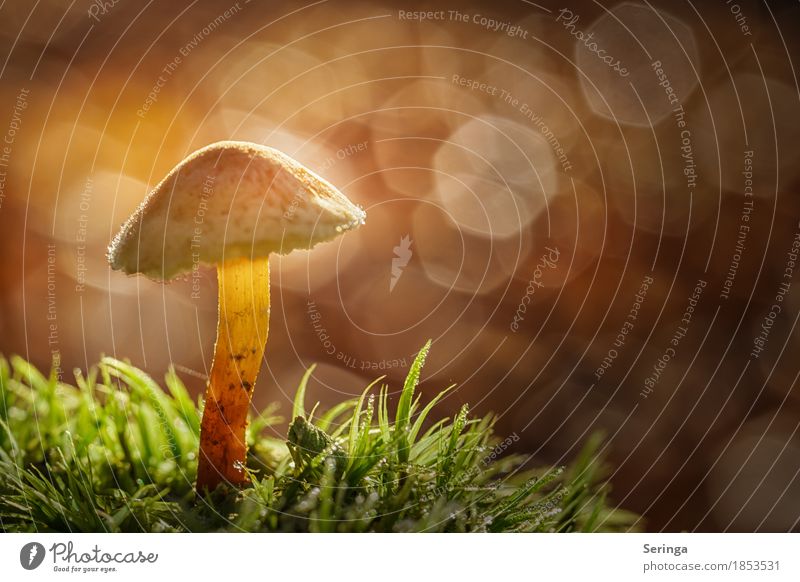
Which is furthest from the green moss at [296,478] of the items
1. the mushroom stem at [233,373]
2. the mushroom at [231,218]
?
the mushroom at [231,218]

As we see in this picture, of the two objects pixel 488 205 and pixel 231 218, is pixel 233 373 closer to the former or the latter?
pixel 231 218

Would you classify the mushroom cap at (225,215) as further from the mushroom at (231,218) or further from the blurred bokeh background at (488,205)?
the blurred bokeh background at (488,205)

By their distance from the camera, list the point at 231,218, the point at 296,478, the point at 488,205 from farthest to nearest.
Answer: the point at 488,205 → the point at 296,478 → the point at 231,218

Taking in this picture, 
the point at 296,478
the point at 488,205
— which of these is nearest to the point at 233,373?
the point at 296,478

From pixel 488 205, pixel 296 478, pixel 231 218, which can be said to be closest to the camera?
pixel 231 218

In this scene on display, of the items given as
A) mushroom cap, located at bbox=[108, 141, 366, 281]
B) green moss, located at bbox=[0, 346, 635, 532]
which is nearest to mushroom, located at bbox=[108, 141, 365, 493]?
mushroom cap, located at bbox=[108, 141, 366, 281]

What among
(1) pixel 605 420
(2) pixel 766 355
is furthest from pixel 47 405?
(2) pixel 766 355
